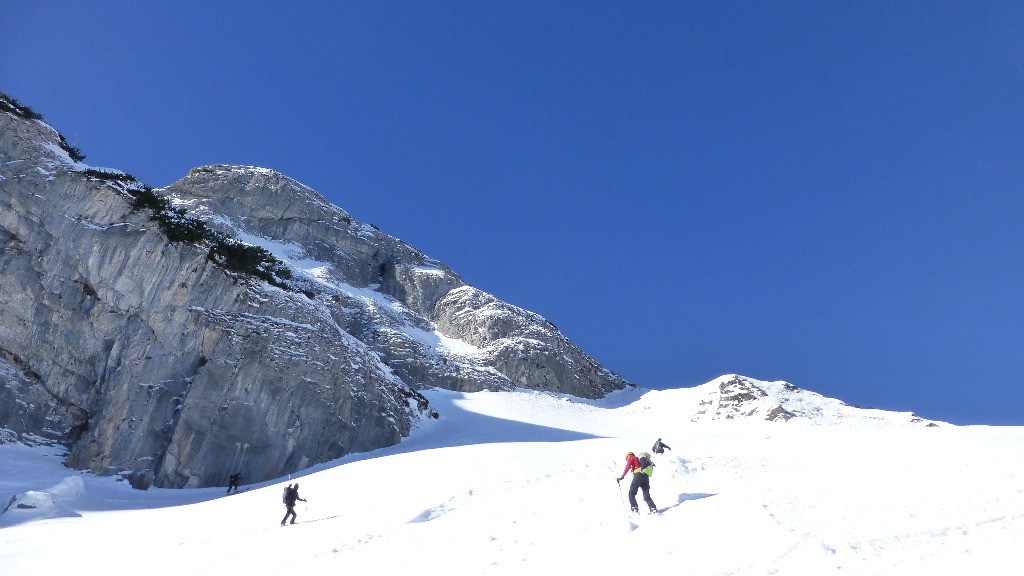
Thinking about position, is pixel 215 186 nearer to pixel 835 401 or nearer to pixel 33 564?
pixel 33 564

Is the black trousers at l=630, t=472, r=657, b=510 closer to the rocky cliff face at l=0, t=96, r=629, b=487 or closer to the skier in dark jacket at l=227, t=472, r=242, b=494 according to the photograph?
the skier in dark jacket at l=227, t=472, r=242, b=494

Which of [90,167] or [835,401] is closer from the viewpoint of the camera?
[90,167]

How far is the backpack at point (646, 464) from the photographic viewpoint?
41.4 ft

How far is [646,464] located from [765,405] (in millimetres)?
44823

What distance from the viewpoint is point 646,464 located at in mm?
12875

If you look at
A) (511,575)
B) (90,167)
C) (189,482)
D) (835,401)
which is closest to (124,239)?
(90,167)

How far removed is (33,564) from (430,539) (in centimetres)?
951

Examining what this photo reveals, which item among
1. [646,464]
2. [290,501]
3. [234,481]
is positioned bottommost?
[234,481]

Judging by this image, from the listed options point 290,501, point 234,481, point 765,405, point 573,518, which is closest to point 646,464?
point 573,518

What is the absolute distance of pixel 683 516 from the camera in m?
11.5

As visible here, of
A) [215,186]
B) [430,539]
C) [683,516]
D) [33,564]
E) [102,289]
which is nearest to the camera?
[683,516]

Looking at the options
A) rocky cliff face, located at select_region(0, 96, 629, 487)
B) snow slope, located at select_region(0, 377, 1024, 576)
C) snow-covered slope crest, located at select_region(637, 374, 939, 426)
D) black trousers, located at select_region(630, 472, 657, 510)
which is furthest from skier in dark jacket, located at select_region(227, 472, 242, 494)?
snow-covered slope crest, located at select_region(637, 374, 939, 426)

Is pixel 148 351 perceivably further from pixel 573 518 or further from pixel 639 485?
pixel 639 485

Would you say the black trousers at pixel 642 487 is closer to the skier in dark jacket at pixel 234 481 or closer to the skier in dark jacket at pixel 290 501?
the skier in dark jacket at pixel 290 501
